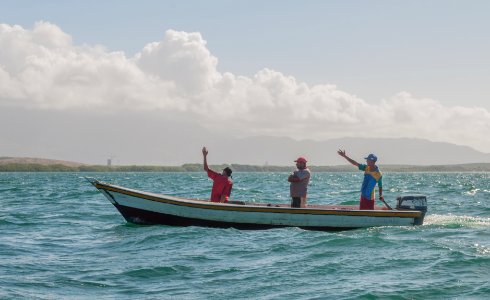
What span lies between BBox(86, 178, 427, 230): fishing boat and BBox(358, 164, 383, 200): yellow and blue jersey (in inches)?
25.2

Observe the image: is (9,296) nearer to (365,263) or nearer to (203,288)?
(203,288)

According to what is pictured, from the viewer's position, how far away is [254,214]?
68.0 ft

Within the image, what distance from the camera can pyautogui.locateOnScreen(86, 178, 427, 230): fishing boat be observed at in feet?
67.3

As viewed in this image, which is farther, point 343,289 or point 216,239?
point 216,239

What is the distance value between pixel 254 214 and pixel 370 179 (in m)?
3.85

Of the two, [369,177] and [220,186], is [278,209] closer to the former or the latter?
[220,186]

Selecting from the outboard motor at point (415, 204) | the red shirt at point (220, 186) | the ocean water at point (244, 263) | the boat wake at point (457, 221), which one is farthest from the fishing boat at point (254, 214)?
the boat wake at point (457, 221)

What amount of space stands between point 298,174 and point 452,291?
882cm

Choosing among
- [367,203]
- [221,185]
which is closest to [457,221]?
[367,203]

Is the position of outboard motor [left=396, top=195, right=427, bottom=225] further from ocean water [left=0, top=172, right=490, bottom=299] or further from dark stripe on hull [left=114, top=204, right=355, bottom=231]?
dark stripe on hull [left=114, top=204, right=355, bottom=231]

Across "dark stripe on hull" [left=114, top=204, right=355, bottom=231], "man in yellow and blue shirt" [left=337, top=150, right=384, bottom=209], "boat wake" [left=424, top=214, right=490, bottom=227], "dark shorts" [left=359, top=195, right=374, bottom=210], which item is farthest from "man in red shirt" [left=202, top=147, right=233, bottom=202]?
"boat wake" [left=424, top=214, right=490, bottom=227]

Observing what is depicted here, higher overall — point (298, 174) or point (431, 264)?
point (298, 174)

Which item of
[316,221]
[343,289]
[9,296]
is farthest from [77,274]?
[316,221]

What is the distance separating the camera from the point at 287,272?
13812 mm
